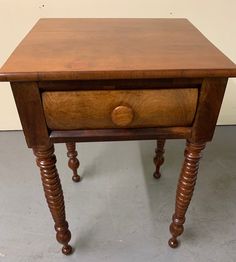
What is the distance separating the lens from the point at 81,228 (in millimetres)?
961

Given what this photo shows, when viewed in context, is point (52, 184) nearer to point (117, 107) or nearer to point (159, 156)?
point (117, 107)

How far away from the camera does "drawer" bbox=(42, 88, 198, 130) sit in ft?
1.80

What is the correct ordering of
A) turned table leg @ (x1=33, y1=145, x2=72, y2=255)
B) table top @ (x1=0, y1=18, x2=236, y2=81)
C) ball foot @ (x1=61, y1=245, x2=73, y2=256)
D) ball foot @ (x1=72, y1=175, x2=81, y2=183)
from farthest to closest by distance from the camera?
ball foot @ (x1=72, y1=175, x2=81, y2=183)
ball foot @ (x1=61, y1=245, x2=73, y2=256)
turned table leg @ (x1=33, y1=145, x2=72, y2=255)
table top @ (x1=0, y1=18, x2=236, y2=81)

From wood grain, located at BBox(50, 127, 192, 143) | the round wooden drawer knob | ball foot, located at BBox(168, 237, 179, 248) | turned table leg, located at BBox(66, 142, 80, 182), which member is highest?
the round wooden drawer knob

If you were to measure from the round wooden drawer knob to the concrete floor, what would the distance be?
0.52 meters

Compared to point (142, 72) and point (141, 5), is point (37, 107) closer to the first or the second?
point (142, 72)

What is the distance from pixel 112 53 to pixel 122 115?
0.45 ft

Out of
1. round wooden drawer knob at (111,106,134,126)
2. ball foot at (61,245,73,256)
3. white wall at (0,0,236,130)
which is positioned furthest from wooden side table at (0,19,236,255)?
white wall at (0,0,236,130)

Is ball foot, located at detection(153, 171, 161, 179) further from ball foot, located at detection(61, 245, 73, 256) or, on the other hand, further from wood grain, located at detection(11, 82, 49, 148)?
wood grain, located at detection(11, 82, 49, 148)

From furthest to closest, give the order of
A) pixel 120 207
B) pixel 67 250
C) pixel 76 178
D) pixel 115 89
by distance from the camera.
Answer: pixel 76 178, pixel 120 207, pixel 67 250, pixel 115 89

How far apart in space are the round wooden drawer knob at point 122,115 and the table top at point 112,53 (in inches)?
2.9

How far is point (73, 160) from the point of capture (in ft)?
3.58

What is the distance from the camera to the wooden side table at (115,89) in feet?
1.70

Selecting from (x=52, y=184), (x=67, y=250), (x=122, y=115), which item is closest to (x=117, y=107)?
(x=122, y=115)
